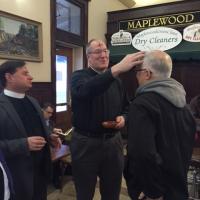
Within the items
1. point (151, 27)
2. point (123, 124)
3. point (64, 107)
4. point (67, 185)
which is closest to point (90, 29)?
point (151, 27)

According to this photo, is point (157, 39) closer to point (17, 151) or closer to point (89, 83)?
point (89, 83)

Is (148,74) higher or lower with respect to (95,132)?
higher

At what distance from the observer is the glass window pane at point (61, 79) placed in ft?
14.1

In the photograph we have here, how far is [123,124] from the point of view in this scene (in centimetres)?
173

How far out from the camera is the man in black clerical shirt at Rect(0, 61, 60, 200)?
1.66m

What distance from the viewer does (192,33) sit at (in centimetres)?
438

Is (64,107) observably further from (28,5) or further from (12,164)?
(12,164)

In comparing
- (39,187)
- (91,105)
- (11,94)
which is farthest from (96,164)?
(11,94)

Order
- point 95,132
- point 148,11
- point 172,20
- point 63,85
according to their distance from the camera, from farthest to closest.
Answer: point 148,11 < point 172,20 < point 63,85 < point 95,132

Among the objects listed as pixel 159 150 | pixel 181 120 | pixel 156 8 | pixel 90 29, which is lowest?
pixel 159 150

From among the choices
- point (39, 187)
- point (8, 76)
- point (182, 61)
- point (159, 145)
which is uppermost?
point (182, 61)

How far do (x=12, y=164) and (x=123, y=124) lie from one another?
0.76 m

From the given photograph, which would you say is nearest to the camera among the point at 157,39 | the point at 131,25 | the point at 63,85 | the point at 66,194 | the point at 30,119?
the point at 30,119

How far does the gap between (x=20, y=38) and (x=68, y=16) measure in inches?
51.1
